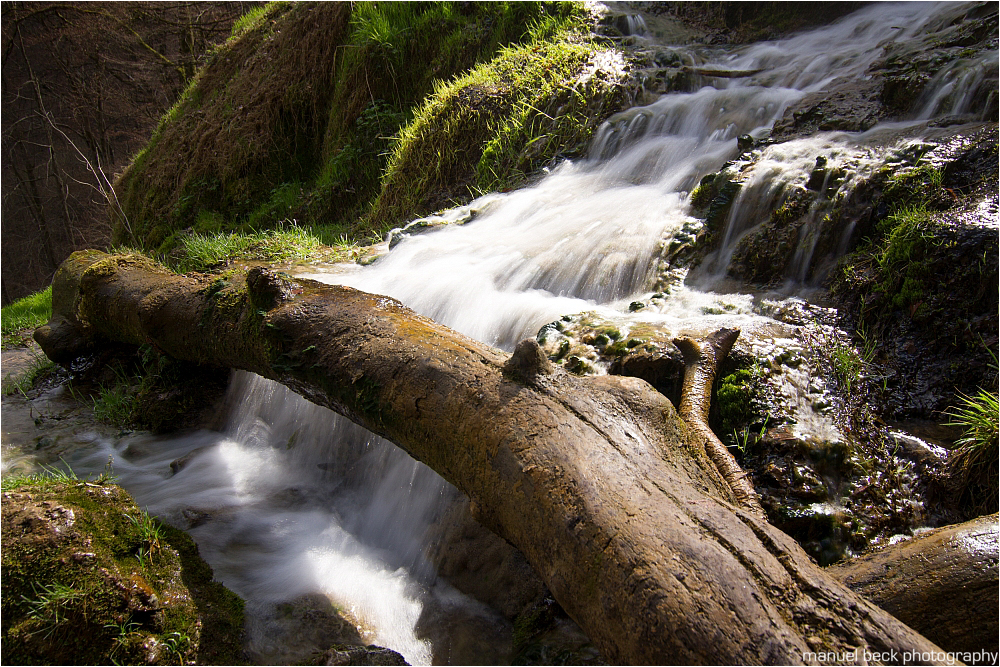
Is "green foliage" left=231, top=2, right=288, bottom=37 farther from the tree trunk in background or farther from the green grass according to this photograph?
the green grass

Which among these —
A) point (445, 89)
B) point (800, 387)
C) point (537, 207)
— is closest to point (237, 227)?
point (445, 89)

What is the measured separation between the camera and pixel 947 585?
177 centimetres

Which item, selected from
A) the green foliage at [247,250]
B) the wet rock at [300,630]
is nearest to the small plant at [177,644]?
the wet rock at [300,630]

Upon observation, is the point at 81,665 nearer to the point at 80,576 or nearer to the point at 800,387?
the point at 80,576

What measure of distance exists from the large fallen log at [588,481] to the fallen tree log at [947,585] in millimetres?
403

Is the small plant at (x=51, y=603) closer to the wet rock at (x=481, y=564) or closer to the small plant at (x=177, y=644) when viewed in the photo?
the small plant at (x=177, y=644)

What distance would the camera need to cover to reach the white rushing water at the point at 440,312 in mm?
2850

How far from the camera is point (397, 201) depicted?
734cm

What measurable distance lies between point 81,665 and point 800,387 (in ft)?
9.90

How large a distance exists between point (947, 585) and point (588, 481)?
1103mm

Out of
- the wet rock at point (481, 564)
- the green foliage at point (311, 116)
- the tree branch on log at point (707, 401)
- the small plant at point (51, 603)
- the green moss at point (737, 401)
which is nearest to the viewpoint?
the small plant at point (51, 603)

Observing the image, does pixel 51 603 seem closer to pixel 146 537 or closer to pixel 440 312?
pixel 146 537

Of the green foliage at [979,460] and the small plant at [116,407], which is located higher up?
the green foliage at [979,460]

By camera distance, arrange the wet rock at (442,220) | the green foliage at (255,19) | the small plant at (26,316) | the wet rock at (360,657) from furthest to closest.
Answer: the green foliage at (255,19) → the small plant at (26,316) → the wet rock at (442,220) → the wet rock at (360,657)
